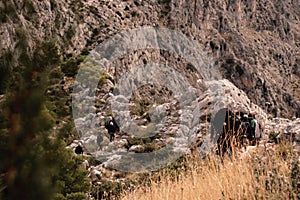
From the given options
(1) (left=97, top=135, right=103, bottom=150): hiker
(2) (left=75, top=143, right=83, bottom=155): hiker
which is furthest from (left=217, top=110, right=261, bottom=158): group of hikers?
(1) (left=97, top=135, right=103, bottom=150): hiker

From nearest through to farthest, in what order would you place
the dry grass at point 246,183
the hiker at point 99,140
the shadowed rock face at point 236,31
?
the dry grass at point 246,183
the hiker at point 99,140
the shadowed rock face at point 236,31

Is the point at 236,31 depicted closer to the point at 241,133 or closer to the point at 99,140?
the point at 99,140

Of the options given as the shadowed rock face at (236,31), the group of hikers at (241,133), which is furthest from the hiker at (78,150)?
the shadowed rock face at (236,31)

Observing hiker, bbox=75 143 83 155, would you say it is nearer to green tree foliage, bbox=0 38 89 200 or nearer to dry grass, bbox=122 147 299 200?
dry grass, bbox=122 147 299 200

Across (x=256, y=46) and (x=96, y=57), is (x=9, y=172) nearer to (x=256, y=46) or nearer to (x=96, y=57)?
(x=96, y=57)

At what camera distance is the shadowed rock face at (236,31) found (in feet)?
184

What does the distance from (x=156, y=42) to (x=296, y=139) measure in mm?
56996

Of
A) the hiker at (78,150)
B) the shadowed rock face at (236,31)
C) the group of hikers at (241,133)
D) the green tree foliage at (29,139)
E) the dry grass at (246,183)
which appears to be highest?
the green tree foliage at (29,139)

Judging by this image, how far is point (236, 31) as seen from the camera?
84.7m

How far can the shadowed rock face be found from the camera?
5612 centimetres

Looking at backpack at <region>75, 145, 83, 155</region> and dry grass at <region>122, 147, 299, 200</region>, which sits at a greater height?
dry grass at <region>122, 147, 299, 200</region>

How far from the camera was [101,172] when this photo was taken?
53.3 ft

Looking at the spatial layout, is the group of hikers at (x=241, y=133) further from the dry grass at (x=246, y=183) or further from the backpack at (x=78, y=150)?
the backpack at (x=78, y=150)

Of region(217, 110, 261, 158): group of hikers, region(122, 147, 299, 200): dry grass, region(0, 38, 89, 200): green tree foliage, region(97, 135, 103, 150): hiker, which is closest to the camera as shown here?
region(0, 38, 89, 200): green tree foliage
